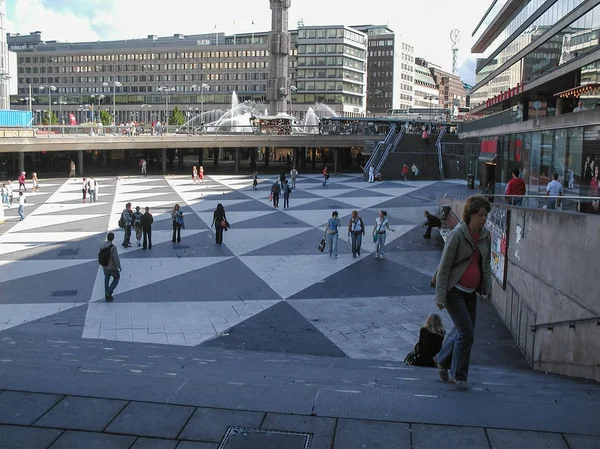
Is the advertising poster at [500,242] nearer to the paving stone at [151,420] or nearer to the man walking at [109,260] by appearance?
the man walking at [109,260]

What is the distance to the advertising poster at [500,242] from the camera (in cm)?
1261

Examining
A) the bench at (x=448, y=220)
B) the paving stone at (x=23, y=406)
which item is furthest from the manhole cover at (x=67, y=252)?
the paving stone at (x=23, y=406)

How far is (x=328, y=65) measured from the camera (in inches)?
4798

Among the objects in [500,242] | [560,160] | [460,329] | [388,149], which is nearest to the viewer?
[460,329]

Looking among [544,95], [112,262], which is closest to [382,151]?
[544,95]

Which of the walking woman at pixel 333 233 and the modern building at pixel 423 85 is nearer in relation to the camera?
the walking woman at pixel 333 233

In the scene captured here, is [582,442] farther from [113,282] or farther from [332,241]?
[332,241]

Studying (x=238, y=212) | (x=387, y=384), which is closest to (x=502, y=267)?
(x=387, y=384)

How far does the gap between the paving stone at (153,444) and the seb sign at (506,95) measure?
28.0 meters

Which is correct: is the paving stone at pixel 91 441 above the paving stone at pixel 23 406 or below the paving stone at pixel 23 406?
above

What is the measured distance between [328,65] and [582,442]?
12160 cm

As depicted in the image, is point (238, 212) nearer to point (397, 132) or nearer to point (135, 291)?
point (135, 291)

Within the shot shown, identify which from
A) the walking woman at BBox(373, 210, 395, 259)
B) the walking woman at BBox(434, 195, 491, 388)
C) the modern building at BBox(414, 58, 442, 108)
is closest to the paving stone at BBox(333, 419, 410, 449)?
the walking woman at BBox(434, 195, 491, 388)

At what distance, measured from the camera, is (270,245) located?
2091cm
